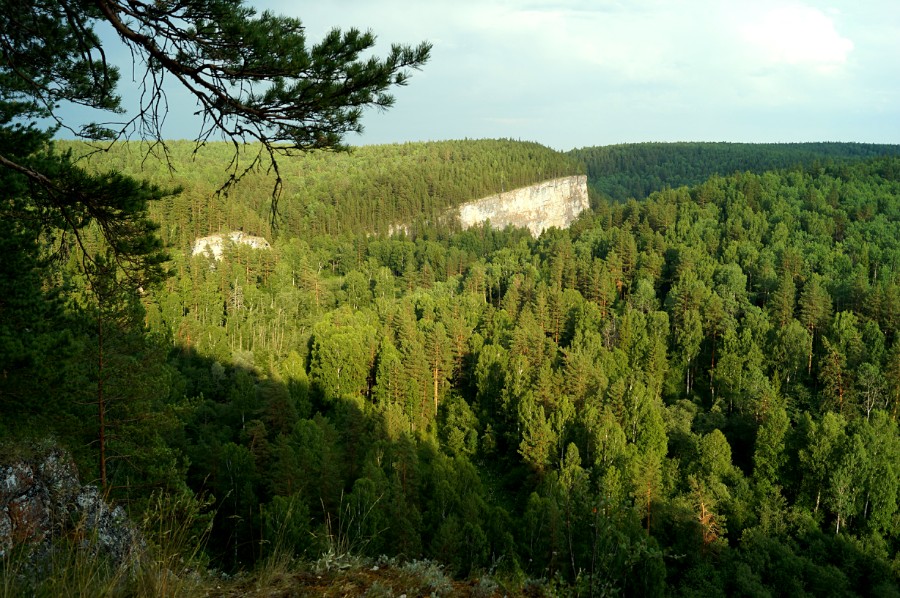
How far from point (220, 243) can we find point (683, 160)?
141581 mm

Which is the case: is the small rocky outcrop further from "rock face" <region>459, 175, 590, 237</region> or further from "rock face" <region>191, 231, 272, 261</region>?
"rock face" <region>459, 175, 590, 237</region>

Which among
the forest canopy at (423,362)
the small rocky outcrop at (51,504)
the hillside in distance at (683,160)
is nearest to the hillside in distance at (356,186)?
the forest canopy at (423,362)

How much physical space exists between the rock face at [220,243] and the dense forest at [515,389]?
218 cm

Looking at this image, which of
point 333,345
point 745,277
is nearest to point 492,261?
point 745,277

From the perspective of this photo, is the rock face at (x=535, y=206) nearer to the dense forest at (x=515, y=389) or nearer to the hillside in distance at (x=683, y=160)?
the dense forest at (x=515, y=389)

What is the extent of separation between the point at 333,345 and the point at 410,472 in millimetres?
21185

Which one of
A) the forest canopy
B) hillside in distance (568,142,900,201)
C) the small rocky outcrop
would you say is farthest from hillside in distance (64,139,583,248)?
the small rocky outcrop

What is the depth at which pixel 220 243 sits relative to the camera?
73625 mm

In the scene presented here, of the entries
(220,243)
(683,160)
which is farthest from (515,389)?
(683,160)

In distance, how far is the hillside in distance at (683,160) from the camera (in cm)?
15250

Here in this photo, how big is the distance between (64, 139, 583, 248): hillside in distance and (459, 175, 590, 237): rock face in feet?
5.61

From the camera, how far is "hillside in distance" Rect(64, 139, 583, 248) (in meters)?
74.8

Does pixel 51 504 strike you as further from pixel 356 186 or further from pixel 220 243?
pixel 356 186

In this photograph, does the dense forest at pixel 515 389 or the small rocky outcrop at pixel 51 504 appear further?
the dense forest at pixel 515 389
